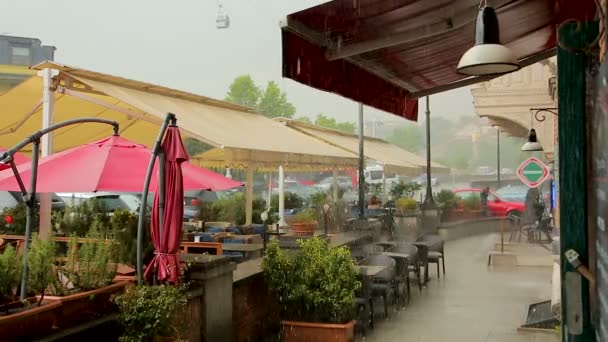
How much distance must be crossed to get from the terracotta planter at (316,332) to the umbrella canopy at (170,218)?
2316mm

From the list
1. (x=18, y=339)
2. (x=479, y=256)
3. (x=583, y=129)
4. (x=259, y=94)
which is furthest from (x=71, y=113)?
(x=259, y=94)

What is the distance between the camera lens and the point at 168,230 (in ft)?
18.6

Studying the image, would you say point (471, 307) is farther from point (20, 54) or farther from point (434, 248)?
point (20, 54)

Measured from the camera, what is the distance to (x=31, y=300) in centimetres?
479

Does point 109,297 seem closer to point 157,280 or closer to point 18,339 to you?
point 157,280

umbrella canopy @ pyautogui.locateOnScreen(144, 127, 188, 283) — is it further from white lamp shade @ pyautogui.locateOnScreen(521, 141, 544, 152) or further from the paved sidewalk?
white lamp shade @ pyautogui.locateOnScreen(521, 141, 544, 152)

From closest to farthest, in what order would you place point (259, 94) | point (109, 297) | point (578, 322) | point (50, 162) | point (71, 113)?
point (578, 322), point (109, 297), point (50, 162), point (71, 113), point (259, 94)

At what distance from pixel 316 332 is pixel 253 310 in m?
0.85

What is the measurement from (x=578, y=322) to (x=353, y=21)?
2550 millimetres

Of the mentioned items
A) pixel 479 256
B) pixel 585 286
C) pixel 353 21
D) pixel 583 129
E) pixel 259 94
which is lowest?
pixel 479 256

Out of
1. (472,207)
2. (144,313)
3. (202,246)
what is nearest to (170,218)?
(144,313)

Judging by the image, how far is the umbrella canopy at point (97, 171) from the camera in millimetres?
6613

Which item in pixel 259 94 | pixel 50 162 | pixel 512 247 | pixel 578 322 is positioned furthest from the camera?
pixel 259 94

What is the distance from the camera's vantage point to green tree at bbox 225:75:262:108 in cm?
7812
